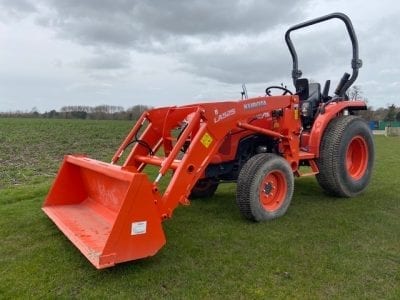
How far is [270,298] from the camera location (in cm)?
340

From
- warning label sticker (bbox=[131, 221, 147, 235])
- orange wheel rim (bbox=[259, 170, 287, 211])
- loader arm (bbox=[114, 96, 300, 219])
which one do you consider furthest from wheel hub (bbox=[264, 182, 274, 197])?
warning label sticker (bbox=[131, 221, 147, 235])

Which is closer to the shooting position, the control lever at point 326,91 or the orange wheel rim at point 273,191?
the orange wheel rim at point 273,191

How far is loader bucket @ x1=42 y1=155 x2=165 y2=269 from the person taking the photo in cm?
371

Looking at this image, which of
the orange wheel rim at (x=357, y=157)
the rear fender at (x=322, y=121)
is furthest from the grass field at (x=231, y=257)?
the rear fender at (x=322, y=121)

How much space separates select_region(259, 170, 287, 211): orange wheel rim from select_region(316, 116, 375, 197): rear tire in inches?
44.5

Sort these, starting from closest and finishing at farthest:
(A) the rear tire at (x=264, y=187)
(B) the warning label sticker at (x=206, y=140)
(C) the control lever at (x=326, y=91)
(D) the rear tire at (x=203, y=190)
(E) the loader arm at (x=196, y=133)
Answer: (E) the loader arm at (x=196, y=133)
(B) the warning label sticker at (x=206, y=140)
(A) the rear tire at (x=264, y=187)
(D) the rear tire at (x=203, y=190)
(C) the control lever at (x=326, y=91)

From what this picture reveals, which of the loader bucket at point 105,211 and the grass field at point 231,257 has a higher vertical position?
the loader bucket at point 105,211

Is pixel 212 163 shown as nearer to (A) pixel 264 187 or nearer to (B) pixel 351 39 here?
(A) pixel 264 187

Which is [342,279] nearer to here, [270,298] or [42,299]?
[270,298]

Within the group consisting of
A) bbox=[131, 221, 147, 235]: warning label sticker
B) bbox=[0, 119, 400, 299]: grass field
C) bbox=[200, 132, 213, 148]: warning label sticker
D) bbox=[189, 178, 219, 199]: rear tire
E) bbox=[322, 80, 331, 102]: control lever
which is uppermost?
bbox=[322, 80, 331, 102]: control lever

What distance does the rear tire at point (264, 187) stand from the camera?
17.2 feet

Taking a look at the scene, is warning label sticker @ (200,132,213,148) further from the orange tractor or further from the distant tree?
the distant tree

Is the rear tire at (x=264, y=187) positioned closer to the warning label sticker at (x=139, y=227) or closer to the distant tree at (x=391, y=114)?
the warning label sticker at (x=139, y=227)

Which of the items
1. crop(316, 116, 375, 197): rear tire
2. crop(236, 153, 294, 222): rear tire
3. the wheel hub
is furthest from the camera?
crop(316, 116, 375, 197): rear tire
